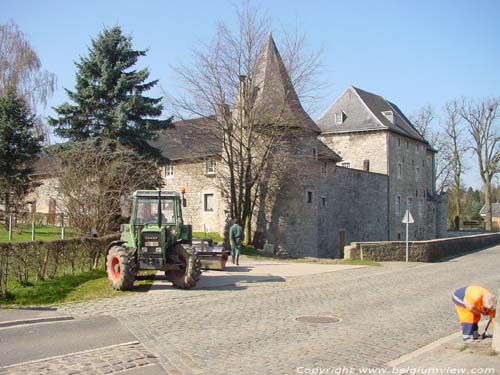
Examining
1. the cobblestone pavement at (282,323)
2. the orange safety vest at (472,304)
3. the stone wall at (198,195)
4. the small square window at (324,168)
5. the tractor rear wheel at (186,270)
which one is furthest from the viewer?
the small square window at (324,168)

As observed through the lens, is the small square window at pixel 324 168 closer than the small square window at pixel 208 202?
Yes

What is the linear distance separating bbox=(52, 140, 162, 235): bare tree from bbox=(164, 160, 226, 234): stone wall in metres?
8.98

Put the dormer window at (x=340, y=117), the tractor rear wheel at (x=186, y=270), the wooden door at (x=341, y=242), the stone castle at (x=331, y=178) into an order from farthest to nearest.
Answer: the dormer window at (x=340, y=117), the wooden door at (x=341, y=242), the stone castle at (x=331, y=178), the tractor rear wheel at (x=186, y=270)

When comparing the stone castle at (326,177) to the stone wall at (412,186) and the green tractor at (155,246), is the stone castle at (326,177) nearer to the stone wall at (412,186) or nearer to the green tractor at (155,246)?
the stone wall at (412,186)

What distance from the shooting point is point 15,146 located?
30969mm

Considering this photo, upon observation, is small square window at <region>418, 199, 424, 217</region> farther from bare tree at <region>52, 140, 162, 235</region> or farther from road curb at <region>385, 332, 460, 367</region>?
road curb at <region>385, 332, 460, 367</region>

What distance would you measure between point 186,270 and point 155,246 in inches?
41.0

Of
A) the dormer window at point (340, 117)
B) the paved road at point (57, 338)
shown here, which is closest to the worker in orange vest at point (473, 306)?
the paved road at point (57, 338)

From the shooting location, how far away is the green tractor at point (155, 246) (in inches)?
566

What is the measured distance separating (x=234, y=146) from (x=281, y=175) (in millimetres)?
3257

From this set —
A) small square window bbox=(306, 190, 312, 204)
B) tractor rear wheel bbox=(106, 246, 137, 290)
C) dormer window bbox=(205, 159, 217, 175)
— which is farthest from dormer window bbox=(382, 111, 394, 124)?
tractor rear wheel bbox=(106, 246, 137, 290)

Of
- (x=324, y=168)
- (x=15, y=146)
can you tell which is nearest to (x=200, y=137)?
(x=15, y=146)

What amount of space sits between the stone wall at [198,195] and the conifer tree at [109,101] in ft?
25.4

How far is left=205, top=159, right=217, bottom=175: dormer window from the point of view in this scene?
3323cm
